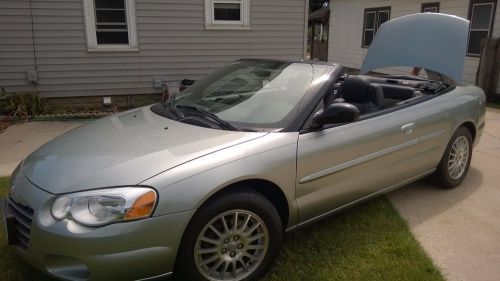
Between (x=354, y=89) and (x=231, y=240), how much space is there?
1.93 metres

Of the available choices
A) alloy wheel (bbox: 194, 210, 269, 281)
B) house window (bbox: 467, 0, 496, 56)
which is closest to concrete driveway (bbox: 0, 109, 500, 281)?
alloy wheel (bbox: 194, 210, 269, 281)

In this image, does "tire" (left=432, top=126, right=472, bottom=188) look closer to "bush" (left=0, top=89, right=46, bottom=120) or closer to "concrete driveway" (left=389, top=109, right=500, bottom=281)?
"concrete driveway" (left=389, top=109, right=500, bottom=281)

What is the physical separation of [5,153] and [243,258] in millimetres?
4408

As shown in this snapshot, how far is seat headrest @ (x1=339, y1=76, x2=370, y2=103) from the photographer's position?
3.77m

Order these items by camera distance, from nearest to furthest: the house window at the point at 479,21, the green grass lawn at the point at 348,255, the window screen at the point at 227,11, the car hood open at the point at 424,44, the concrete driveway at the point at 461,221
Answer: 1. the green grass lawn at the point at 348,255
2. the concrete driveway at the point at 461,221
3. the car hood open at the point at 424,44
4. the window screen at the point at 227,11
5. the house window at the point at 479,21

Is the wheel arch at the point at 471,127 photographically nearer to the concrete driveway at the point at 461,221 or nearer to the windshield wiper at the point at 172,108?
the concrete driveway at the point at 461,221

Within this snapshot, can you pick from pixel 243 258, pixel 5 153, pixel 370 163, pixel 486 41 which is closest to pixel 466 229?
pixel 370 163

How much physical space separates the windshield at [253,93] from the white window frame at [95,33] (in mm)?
4807

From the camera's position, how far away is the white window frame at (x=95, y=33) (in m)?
7.84

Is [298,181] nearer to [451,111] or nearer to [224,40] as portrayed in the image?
[451,111]

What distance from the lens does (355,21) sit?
57.6ft

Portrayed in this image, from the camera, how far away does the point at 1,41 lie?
7.59 meters

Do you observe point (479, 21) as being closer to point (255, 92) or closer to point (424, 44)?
point (424, 44)

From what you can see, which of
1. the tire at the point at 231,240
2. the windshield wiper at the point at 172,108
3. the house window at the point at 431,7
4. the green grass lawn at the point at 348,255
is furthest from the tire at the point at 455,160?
the house window at the point at 431,7
